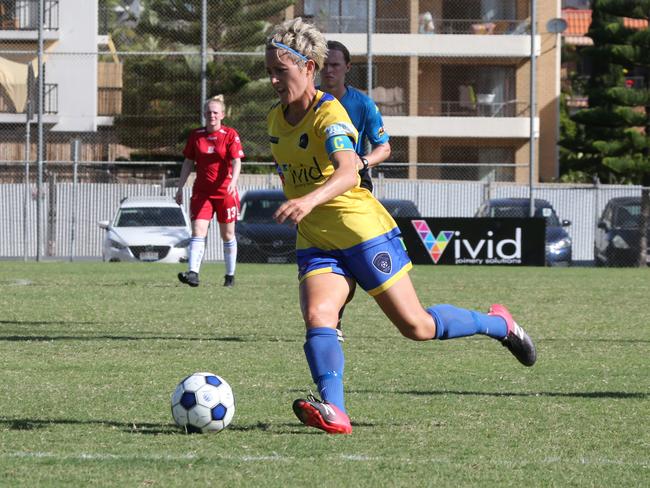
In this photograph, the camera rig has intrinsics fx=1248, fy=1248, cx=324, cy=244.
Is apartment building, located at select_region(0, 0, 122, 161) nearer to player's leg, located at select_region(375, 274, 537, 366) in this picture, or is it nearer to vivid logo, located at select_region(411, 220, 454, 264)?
vivid logo, located at select_region(411, 220, 454, 264)

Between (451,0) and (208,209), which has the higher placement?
(451,0)

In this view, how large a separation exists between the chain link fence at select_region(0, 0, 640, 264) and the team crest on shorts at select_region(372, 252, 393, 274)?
1866cm

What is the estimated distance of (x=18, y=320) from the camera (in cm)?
1086

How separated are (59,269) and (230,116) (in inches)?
460

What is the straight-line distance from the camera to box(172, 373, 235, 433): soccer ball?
536 centimetres

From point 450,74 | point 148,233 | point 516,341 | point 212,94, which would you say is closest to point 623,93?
point 450,74

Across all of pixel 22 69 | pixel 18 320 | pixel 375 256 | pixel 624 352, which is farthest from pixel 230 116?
pixel 375 256

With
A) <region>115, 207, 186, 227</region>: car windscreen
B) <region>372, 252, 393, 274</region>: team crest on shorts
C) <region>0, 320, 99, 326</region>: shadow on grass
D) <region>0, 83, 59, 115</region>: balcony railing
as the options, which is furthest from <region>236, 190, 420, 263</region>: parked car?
<region>372, 252, 393, 274</region>: team crest on shorts

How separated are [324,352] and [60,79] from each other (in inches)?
905

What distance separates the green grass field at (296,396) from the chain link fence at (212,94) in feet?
44.8

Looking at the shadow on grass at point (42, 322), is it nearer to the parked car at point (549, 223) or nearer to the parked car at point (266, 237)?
the parked car at point (266, 237)

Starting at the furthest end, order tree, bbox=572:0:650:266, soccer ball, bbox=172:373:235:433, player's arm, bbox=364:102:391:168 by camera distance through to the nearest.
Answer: tree, bbox=572:0:650:266, player's arm, bbox=364:102:391:168, soccer ball, bbox=172:373:235:433

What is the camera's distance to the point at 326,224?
5.66 metres

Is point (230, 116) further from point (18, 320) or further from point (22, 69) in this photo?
point (18, 320)
